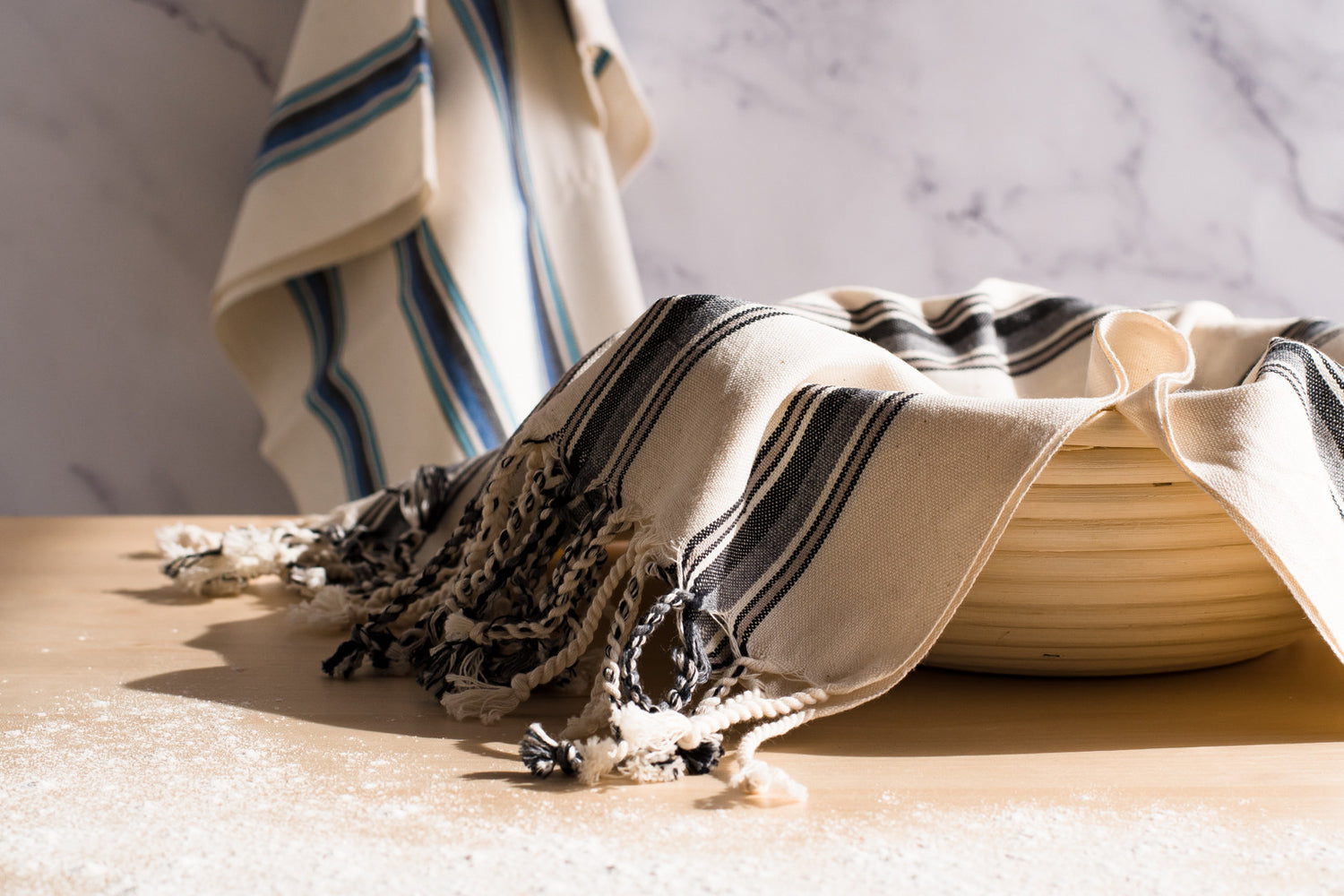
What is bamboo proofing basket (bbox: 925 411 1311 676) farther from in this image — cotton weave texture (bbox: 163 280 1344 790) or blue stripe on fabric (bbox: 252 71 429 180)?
blue stripe on fabric (bbox: 252 71 429 180)

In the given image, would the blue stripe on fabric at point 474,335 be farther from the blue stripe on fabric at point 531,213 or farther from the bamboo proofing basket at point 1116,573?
the bamboo proofing basket at point 1116,573

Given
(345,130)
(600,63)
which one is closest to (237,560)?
(345,130)

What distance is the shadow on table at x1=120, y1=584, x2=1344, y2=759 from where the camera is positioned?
1.30ft

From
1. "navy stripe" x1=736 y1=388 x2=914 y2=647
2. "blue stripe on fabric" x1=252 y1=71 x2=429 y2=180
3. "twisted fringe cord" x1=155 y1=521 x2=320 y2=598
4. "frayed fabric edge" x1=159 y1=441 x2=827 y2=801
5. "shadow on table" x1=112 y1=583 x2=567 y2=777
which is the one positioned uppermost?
"blue stripe on fabric" x1=252 y1=71 x2=429 y2=180

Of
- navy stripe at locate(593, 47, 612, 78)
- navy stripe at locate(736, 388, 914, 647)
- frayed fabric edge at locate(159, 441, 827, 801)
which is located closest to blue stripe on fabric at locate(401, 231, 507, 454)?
navy stripe at locate(593, 47, 612, 78)

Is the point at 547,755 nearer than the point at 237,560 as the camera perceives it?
Yes

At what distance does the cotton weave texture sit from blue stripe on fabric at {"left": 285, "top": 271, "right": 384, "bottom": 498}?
0.45 metres

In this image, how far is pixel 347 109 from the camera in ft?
3.24

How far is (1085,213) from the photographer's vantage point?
1153 mm

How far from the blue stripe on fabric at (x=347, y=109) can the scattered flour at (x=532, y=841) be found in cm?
73

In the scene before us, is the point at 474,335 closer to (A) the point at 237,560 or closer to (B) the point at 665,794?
(A) the point at 237,560

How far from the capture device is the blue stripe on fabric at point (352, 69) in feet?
3.20

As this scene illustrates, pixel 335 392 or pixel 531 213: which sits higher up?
pixel 531 213

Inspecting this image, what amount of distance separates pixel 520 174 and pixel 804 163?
320 mm
